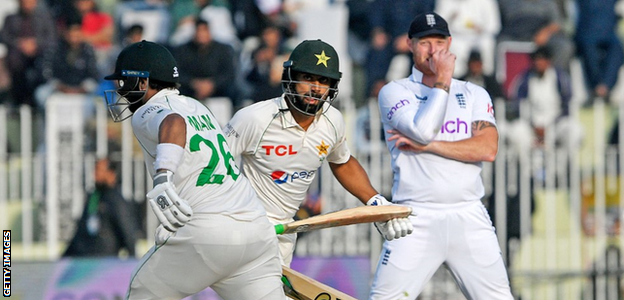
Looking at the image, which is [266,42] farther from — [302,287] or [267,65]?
[302,287]

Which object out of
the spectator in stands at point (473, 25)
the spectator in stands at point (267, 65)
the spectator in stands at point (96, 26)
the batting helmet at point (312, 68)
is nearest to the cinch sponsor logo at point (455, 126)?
the batting helmet at point (312, 68)

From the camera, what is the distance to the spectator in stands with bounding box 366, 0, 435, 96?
38.3 ft

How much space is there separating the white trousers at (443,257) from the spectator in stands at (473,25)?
5.84 meters

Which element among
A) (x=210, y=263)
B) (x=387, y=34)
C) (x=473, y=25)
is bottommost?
(x=210, y=263)

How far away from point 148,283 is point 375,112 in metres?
5.38

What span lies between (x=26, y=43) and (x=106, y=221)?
2.92 meters

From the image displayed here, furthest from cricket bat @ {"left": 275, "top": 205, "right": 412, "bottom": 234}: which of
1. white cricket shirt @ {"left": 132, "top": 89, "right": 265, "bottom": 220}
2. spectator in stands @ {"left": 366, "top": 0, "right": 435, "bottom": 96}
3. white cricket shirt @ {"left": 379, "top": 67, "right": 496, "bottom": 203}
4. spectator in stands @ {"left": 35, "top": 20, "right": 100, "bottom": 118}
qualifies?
spectator in stands @ {"left": 35, "top": 20, "right": 100, "bottom": 118}

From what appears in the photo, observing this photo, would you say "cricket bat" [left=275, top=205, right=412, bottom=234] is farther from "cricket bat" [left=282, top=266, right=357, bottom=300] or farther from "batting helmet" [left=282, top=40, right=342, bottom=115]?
"batting helmet" [left=282, top=40, right=342, bottom=115]

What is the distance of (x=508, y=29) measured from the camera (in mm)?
12531

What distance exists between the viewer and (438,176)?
645 centimetres

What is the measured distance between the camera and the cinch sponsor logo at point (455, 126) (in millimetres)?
6566

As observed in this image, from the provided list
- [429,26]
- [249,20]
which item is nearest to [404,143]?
[429,26]

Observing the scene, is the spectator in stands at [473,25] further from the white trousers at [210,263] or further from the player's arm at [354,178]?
the white trousers at [210,263]

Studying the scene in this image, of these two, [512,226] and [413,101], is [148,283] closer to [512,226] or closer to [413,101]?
[413,101]
